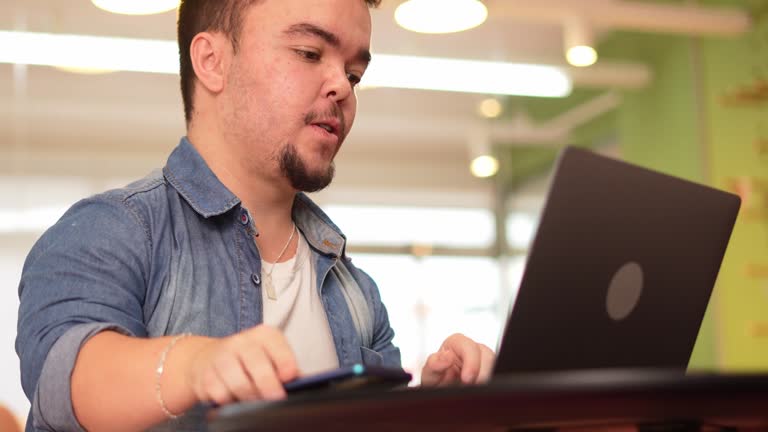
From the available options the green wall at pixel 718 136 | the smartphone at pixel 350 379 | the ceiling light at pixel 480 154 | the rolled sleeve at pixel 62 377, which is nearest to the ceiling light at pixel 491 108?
the ceiling light at pixel 480 154

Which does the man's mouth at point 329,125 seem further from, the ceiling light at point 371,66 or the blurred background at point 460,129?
the ceiling light at point 371,66

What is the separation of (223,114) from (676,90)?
13.3 ft

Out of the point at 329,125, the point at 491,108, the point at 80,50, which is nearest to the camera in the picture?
the point at 329,125

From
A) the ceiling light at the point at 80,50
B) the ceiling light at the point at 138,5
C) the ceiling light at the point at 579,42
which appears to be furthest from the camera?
the ceiling light at the point at 579,42

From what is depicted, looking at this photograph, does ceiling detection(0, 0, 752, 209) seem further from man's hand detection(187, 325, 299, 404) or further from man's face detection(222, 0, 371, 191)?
man's hand detection(187, 325, 299, 404)

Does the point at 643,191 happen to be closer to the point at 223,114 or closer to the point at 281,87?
the point at 281,87

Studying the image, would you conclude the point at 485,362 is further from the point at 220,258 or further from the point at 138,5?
the point at 138,5

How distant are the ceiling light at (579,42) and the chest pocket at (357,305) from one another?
8.85ft

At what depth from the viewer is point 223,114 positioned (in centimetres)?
152

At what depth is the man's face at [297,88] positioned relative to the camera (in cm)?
144

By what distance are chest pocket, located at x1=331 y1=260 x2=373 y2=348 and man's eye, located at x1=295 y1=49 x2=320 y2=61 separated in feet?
1.16

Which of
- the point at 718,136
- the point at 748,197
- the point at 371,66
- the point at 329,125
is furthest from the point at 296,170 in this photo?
the point at 718,136

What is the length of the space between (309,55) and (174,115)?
408 centimetres

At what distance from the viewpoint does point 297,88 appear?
1.42 m
